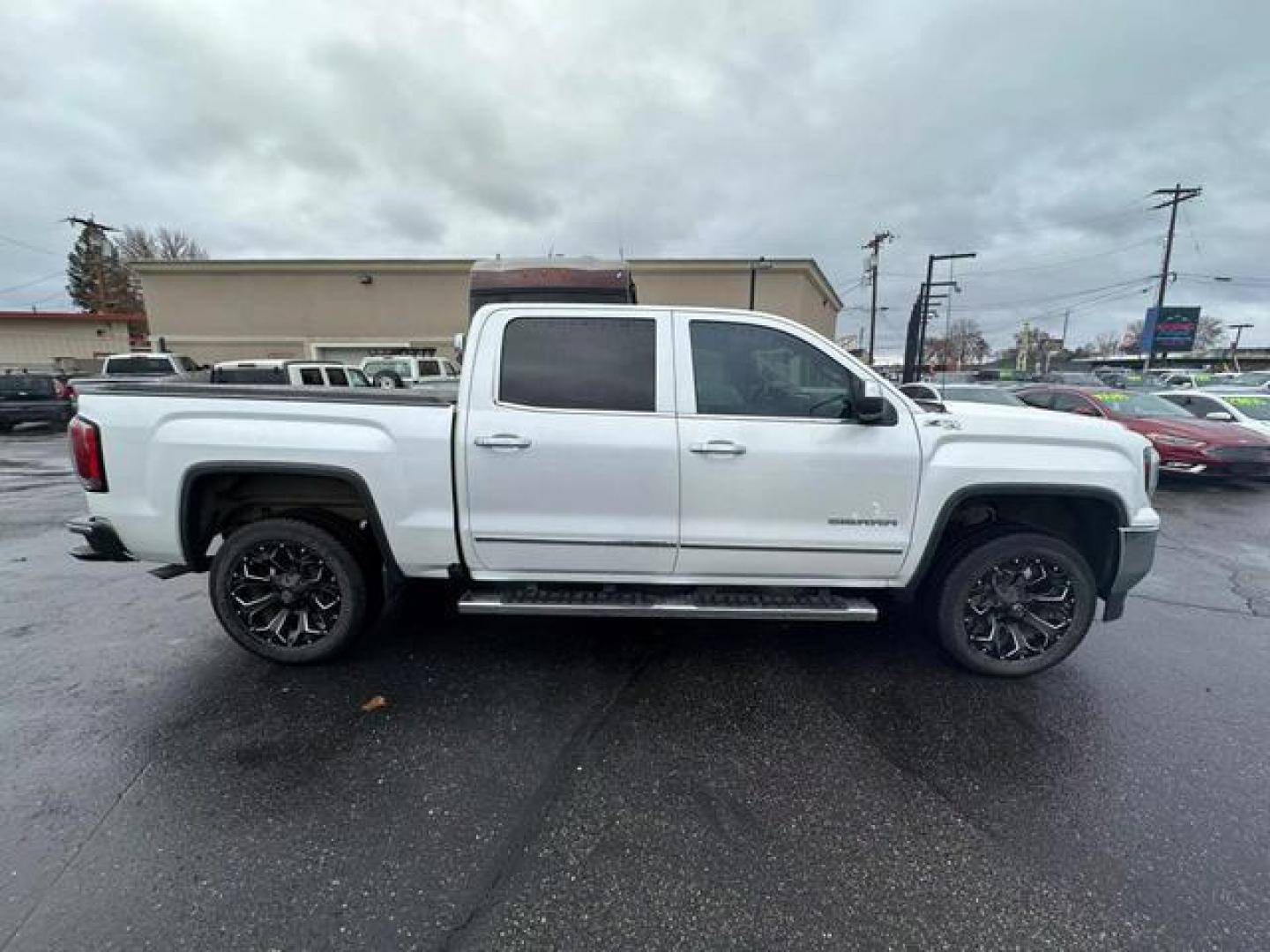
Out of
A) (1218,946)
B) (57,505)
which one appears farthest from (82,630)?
(1218,946)

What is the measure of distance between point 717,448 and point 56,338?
4454 centimetres

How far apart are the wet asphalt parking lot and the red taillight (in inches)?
44.5

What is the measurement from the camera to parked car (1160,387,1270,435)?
9.82 meters

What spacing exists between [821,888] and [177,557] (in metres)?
3.55

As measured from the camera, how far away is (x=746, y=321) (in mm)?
3193

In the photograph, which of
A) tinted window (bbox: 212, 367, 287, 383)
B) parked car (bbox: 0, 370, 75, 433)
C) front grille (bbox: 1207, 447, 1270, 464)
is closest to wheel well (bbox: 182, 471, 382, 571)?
front grille (bbox: 1207, 447, 1270, 464)

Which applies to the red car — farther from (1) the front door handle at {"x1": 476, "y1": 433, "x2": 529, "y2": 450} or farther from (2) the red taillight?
(2) the red taillight

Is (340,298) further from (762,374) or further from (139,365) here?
(762,374)

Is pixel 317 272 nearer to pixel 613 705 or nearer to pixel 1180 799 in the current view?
pixel 613 705

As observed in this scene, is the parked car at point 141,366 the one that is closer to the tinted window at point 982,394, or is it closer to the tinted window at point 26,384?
the tinted window at point 26,384

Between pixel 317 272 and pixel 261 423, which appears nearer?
pixel 261 423

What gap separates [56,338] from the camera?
3206cm

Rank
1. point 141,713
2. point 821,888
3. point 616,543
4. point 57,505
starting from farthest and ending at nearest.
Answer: point 57,505
point 616,543
point 141,713
point 821,888

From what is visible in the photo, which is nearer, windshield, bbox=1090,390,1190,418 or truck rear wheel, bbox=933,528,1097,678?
truck rear wheel, bbox=933,528,1097,678
